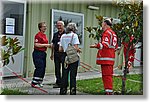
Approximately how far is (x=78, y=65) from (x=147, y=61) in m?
1.14

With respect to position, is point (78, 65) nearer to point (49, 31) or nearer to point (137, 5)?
point (49, 31)

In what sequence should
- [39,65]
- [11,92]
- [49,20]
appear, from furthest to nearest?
[49,20] → [39,65] → [11,92]

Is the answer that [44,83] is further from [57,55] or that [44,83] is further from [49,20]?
[49,20]

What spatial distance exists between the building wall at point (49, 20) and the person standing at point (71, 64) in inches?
6.9

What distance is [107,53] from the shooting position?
5938mm

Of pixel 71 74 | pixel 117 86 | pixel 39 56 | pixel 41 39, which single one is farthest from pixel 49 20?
pixel 117 86

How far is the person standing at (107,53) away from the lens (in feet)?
19.4

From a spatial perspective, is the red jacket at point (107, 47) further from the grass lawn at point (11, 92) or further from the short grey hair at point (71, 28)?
the grass lawn at point (11, 92)

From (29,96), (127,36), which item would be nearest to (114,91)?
(127,36)

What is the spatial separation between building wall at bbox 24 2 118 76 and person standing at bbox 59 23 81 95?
17 cm

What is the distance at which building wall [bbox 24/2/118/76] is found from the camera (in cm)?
608

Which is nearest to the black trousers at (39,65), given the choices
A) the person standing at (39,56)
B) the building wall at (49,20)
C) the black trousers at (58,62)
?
the person standing at (39,56)

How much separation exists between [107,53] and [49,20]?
1.27 m

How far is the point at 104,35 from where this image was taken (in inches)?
234
